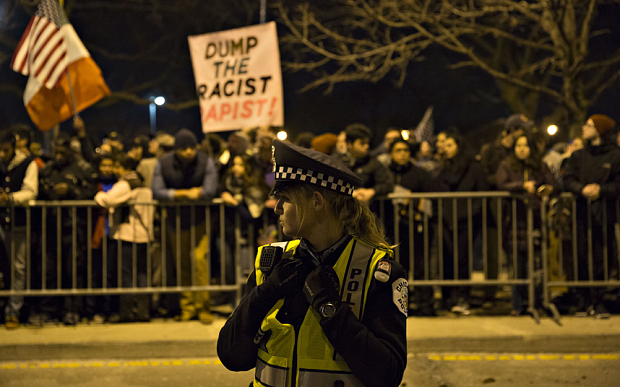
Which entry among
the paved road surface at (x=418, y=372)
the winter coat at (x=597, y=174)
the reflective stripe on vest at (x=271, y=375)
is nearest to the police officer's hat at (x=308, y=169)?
the reflective stripe on vest at (x=271, y=375)

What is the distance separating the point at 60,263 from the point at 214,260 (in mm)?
1769

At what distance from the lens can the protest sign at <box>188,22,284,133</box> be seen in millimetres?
9273

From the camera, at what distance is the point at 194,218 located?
8.57 metres

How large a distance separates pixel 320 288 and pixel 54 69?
26.2 feet

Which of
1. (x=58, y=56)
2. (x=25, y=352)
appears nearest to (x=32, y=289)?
(x=25, y=352)

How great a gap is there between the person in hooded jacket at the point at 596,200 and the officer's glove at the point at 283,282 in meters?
6.68

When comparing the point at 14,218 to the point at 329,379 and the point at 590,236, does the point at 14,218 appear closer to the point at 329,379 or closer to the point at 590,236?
the point at 590,236

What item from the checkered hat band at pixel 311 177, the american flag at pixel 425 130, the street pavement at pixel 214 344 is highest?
the american flag at pixel 425 130

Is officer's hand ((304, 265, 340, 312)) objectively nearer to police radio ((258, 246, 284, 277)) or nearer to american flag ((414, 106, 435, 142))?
police radio ((258, 246, 284, 277))

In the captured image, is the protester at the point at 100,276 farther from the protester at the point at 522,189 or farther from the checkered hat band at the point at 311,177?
the checkered hat band at the point at 311,177

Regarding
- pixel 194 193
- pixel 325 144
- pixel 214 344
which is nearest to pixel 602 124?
pixel 325 144

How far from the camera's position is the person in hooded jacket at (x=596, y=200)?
335 inches

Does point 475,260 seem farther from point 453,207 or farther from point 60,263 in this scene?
point 60,263

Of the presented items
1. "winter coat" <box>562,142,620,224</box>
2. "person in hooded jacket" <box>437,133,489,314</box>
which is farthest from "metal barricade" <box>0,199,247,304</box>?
"winter coat" <box>562,142,620,224</box>
